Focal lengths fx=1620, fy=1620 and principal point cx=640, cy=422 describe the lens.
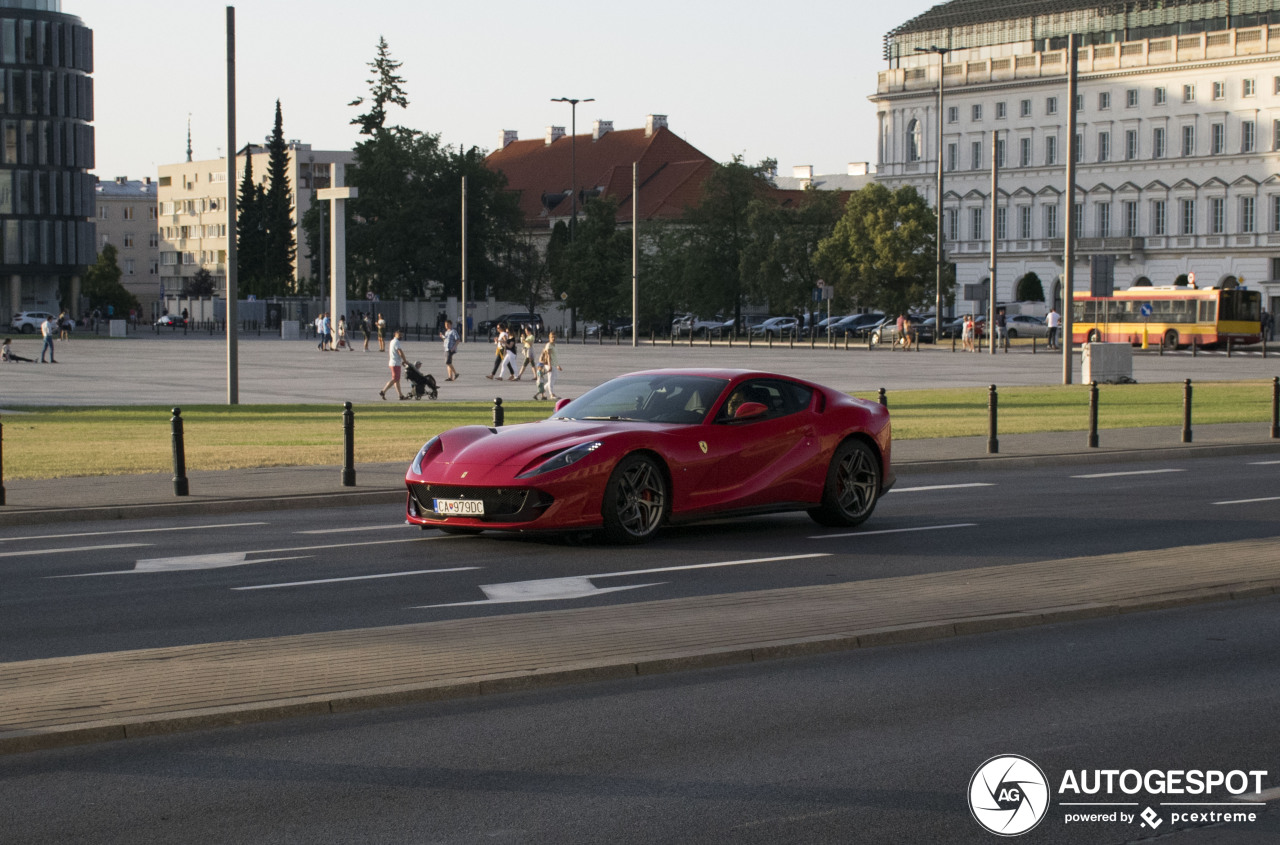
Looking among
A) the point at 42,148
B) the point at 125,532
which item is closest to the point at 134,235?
the point at 42,148

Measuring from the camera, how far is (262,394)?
36.2m

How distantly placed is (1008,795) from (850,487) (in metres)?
8.32

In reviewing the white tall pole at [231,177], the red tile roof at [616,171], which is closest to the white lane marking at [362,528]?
the white tall pole at [231,177]

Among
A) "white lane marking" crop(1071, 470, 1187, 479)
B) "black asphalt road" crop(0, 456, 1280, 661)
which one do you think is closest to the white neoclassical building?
"white lane marking" crop(1071, 470, 1187, 479)

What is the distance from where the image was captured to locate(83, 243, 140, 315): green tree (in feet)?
517

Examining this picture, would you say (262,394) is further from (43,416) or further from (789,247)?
(789,247)

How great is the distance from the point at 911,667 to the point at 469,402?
25.8m

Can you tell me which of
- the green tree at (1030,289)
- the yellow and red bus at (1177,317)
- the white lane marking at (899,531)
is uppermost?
the green tree at (1030,289)

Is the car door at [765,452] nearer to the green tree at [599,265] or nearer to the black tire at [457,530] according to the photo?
the black tire at [457,530]

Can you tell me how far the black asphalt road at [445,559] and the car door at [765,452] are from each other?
380 mm

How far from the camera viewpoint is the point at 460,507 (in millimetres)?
12422

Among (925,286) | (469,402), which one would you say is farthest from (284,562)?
(925,286)

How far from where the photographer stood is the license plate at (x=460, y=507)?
12.3 meters

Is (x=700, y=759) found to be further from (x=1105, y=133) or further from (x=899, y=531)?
(x=1105, y=133)
